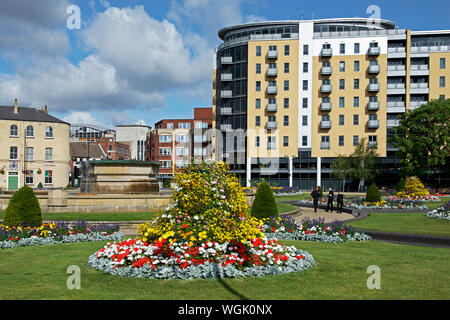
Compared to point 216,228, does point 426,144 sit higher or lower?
higher

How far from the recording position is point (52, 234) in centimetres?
1502

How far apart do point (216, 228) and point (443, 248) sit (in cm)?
894

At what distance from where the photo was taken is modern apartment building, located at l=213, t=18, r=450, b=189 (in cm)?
6862

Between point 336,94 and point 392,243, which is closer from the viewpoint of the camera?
point 392,243

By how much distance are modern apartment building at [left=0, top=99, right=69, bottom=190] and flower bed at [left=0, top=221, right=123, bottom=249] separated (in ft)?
152

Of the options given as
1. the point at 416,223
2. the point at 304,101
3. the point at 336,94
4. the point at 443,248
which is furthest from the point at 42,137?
the point at 443,248

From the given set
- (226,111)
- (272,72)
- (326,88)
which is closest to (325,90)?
(326,88)

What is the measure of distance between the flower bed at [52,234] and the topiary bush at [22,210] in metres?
0.29

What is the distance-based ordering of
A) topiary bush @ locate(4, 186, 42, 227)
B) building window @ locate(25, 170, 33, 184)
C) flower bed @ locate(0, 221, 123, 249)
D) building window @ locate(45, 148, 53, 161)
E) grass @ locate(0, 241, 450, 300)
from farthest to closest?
building window @ locate(45, 148, 53, 161)
building window @ locate(25, 170, 33, 184)
topiary bush @ locate(4, 186, 42, 227)
flower bed @ locate(0, 221, 123, 249)
grass @ locate(0, 241, 450, 300)

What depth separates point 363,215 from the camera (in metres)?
24.5

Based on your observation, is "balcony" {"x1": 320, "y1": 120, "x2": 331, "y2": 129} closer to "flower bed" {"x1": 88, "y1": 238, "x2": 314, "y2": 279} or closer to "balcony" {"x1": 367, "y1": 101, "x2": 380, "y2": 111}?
"balcony" {"x1": 367, "y1": 101, "x2": 380, "y2": 111}

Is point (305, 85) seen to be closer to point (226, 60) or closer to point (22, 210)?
point (226, 60)

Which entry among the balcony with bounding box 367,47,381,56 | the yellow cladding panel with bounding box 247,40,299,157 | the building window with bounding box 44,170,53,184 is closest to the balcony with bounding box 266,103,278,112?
the yellow cladding panel with bounding box 247,40,299,157
